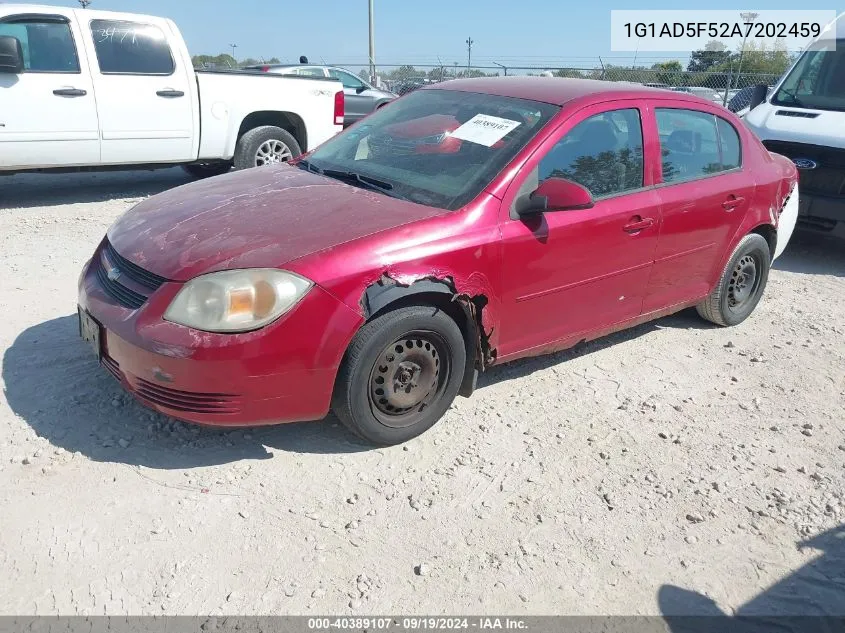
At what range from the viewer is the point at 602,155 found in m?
4.02

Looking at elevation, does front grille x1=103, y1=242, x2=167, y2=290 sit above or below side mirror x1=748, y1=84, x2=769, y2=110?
below

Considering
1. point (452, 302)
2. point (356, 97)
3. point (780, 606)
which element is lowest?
point (780, 606)

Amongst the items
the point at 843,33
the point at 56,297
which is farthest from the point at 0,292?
the point at 843,33

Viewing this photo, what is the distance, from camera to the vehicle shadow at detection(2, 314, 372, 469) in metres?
3.32

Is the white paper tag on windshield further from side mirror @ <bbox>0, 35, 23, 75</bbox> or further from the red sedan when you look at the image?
side mirror @ <bbox>0, 35, 23, 75</bbox>

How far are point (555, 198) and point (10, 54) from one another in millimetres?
5788

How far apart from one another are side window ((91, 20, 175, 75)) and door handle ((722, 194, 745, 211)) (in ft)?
19.4

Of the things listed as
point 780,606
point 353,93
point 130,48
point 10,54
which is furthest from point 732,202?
point 353,93

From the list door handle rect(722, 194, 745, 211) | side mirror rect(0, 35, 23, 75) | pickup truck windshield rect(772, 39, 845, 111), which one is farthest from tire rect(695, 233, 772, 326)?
side mirror rect(0, 35, 23, 75)

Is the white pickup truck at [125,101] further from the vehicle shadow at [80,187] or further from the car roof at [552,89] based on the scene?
the car roof at [552,89]

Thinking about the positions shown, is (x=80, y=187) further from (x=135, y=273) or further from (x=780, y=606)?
(x=780, y=606)

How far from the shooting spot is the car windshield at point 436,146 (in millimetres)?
3650

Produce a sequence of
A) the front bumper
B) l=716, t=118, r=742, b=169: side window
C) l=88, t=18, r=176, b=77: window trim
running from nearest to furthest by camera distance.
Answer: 1. the front bumper
2. l=716, t=118, r=742, b=169: side window
3. l=88, t=18, r=176, b=77: window trim

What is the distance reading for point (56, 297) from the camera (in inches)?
196
